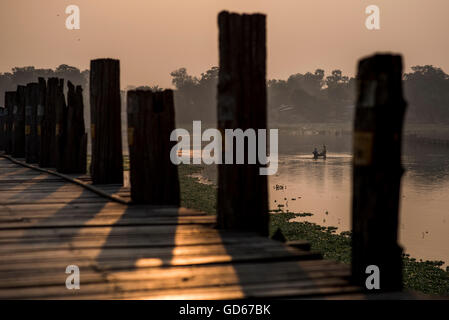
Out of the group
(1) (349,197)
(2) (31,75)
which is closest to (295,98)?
(2) (31,75)

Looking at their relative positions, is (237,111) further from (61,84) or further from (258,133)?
(61,84)

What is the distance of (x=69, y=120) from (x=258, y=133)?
6.48 m

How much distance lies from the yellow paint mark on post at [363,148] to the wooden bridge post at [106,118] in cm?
608

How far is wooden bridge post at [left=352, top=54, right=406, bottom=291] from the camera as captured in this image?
3883 mm

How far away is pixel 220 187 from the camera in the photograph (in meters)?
6.02

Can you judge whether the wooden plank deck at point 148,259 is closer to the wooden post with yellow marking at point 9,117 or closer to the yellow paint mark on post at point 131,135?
the yellow paint mark on post at point 131,135

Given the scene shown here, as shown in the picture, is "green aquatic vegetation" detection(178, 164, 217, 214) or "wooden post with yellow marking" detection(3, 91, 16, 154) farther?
"green aquatic vegetation" detection(178, 164, 217, 214)

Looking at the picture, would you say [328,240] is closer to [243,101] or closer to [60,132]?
[60,132]

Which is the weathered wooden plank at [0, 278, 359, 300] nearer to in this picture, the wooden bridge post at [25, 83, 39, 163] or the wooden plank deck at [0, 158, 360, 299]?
the wooden plank deck at [0, 158, 360, 299]

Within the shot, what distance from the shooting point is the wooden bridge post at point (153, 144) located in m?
7.55

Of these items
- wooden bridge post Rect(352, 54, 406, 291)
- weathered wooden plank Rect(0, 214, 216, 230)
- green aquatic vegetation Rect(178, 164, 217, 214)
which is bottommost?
green aquatic vegetation Rect(178, 164, 217, 214)

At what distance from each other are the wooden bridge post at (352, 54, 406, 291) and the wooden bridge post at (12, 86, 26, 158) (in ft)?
43.2

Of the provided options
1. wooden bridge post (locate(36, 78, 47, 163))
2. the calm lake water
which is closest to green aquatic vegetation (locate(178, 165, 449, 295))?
the calm lake water
